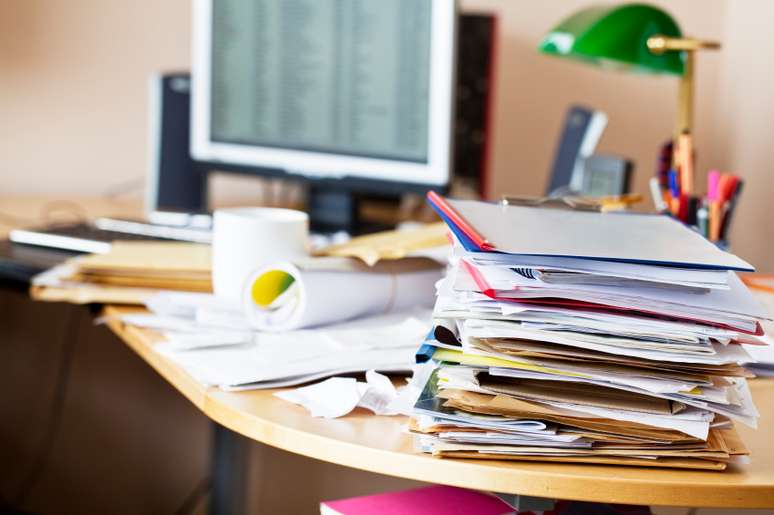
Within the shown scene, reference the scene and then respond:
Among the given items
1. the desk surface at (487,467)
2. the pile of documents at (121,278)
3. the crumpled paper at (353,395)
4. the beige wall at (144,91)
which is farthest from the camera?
the beige wall at (144,91)

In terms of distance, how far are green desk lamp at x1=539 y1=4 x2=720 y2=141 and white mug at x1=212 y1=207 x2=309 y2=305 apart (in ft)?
1.54

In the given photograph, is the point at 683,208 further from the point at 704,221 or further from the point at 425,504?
the point at 425,504

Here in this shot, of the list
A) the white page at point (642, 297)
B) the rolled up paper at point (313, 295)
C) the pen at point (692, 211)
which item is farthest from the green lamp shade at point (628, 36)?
the white page at point (642, 297)

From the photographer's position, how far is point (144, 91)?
2037mm

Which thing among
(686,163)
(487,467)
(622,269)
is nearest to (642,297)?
(622,269)

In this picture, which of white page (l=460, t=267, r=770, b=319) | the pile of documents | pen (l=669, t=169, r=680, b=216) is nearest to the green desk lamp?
pen (l=669, t=169, r=680, b=216)

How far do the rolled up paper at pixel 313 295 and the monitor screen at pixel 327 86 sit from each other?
16.9 inches

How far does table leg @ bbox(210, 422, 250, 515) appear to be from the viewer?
54.2 inches

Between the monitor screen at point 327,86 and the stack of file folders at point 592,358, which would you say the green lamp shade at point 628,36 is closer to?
the monitor screen at point 327,86

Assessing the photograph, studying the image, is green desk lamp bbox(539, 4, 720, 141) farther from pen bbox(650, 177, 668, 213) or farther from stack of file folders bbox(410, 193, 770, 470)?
stack of file folders bbox(410, 193, 770, 470)

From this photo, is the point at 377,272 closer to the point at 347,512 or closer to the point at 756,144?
the point at 347,512

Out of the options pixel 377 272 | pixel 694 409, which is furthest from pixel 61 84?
pixel 694 409

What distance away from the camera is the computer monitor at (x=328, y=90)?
1.50m

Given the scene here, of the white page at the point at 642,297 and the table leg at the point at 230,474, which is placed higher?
the white page at the point at 642,297
